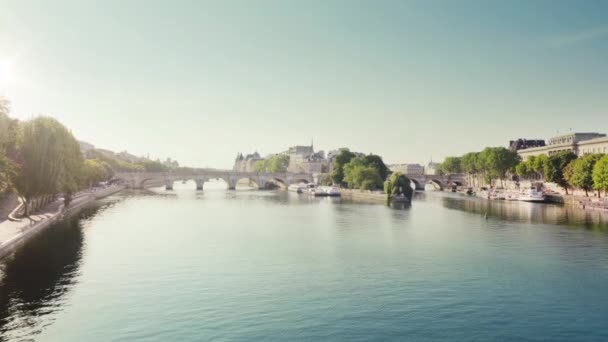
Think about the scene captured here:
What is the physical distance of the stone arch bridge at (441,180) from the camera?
17862 centimetres

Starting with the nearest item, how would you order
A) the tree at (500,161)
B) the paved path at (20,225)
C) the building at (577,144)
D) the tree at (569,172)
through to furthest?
the paved path at (20,225) < the tree at (569,172) < the building at (577,144) < the tree at (500,161)

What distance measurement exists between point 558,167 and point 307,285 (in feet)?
324

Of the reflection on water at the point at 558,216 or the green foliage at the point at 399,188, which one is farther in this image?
the green foliage at the point at 399,188

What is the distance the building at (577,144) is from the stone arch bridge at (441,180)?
22357mm

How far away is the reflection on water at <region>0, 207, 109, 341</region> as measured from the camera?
24172 mm

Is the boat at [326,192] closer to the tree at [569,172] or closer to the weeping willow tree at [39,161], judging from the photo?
the tree at [569,172]

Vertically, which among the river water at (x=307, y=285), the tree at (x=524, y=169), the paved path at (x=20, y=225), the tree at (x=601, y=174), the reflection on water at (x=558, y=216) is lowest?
the river water at (x=307, y=285)

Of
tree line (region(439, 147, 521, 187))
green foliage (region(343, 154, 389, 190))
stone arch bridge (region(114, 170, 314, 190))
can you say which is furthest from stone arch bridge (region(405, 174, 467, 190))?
stone arch bridge (region(114, 170, 314, 190))

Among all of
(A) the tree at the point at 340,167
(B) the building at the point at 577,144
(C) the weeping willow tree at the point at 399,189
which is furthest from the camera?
(A) the tree at the point at 340,167

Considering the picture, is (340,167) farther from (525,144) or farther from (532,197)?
(525,144)

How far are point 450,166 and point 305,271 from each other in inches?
6544

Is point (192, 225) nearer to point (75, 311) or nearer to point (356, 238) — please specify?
point (356, 238)

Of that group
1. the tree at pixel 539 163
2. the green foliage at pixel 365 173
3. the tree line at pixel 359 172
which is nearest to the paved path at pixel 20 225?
the green foliage at pixel 365 173

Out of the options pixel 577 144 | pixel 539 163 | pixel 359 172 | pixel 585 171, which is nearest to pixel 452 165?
pixel 577 144
